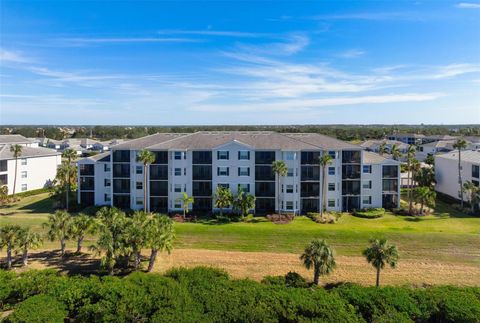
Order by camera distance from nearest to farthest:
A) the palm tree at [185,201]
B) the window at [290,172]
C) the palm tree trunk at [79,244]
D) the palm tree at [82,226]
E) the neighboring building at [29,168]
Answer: the palm tree at [82,226]
the palm tree trunk at [79,244]
the palm tree at [185,201]
the window at [290,172]
the neighboring building at [29,168]

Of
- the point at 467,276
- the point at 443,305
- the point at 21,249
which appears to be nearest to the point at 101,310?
the point at 21,249

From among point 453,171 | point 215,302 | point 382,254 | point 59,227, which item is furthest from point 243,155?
point 453,171

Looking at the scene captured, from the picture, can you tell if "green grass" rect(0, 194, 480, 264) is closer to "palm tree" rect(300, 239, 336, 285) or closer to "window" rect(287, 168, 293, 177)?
"window" rect(287, 168, 293, 177)

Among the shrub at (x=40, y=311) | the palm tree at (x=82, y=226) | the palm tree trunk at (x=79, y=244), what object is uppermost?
the palm tree at (x=82, y=226)

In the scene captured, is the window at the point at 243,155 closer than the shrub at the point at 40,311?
No

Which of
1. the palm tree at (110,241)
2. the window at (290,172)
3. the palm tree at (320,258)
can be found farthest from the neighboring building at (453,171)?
the palm tree at (110,241)

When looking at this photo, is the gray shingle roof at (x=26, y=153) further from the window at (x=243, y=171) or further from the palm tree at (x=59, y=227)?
the window at (x=243, y=171)

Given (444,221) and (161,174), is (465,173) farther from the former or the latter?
(161,174)
